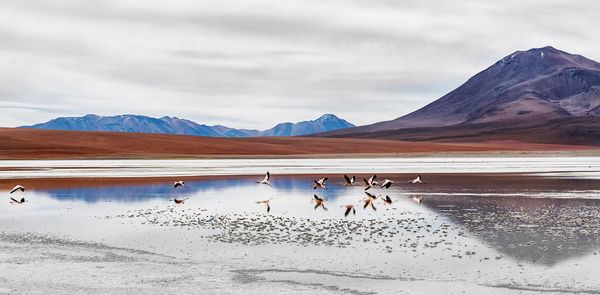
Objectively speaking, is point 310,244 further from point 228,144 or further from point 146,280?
point 228,144

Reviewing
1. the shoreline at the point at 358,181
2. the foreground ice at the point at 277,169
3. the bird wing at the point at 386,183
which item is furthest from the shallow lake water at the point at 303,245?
the foreground ice at the point at 277,169

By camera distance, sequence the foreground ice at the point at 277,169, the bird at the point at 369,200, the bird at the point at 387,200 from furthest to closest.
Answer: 1. the foreground ice at the point at 277,169
2. the bird at the point at 387,200
3. the bird at the point at 369,200

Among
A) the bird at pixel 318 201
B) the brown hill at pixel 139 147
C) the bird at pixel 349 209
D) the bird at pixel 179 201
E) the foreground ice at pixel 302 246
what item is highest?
the brown hill at pixel 139 147

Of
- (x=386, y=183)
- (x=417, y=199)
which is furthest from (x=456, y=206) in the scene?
(x=386, y=183)

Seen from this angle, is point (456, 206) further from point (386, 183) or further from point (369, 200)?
point (386, 183)

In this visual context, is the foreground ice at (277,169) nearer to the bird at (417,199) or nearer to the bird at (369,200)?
the bird at (417,199)

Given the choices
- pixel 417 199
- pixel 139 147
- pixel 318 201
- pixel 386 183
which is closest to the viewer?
pixel 318 201

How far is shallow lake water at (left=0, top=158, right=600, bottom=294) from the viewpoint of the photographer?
40.9 feet

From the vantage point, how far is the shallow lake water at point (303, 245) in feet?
40.9

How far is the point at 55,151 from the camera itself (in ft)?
301

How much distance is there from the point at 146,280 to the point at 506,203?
54.2ft

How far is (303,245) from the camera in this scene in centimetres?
1644

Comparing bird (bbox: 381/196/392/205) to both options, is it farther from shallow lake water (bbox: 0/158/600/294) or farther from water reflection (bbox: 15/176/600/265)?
water reflection (bbox: 15/176/600/265)

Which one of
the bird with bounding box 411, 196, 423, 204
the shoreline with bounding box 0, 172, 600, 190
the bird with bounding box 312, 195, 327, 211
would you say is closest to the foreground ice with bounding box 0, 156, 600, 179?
the shoreline with bounding box 0, 172, 600, 190
